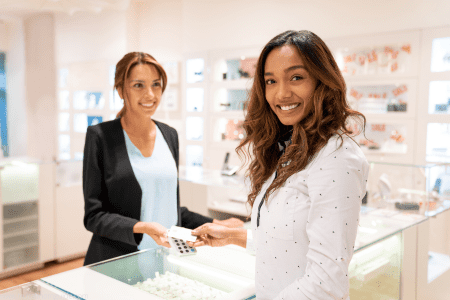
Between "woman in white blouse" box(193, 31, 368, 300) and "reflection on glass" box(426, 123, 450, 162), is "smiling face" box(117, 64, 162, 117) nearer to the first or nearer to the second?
"woman in white blouse" box(193, 31, 368, 300)

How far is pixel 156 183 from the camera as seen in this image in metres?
1.71

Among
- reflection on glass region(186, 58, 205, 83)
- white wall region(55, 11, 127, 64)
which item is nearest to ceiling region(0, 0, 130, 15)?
reflection on glass region(186, 58, 205, 83)

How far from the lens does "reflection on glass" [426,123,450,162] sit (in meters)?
4.14

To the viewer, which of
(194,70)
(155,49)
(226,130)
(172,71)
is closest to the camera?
(226,130)

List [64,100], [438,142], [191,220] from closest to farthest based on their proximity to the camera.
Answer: [191,220], [438,142], [64,100]

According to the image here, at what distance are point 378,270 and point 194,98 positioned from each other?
4.91 metres

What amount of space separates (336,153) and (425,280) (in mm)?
1938

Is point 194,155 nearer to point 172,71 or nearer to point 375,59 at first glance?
point 172,71

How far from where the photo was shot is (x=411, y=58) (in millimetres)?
4215

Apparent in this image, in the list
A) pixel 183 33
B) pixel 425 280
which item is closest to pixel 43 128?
pixel 183 33

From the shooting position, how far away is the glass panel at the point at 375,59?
14.3 feet

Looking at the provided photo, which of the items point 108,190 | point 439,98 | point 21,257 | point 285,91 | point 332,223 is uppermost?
point 439,98

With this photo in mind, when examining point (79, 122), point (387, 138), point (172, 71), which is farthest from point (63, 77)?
point (387, 138)

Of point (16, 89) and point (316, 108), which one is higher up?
point (16, 89)
